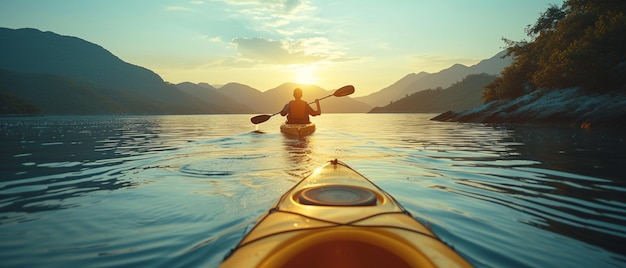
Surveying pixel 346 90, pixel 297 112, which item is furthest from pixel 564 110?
pixel 297 112

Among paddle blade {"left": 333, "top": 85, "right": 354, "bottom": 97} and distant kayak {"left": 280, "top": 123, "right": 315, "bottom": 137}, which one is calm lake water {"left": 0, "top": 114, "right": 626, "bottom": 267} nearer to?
distant kayak {"left": 280, "top": 123, "right": 315, "bottom": 137}

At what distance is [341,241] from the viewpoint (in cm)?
215

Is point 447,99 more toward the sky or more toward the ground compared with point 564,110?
more toward the sky

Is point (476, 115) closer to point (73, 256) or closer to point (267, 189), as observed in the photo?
point (267, 189)

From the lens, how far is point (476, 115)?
3117 centimetres

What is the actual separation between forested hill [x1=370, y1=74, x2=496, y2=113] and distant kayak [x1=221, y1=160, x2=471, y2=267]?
13621 cm

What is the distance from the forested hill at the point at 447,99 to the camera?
431ft

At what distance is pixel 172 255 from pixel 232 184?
292cm

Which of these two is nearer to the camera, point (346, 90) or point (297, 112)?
point (297, 112)

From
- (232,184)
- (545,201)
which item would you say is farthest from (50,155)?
(545,201)

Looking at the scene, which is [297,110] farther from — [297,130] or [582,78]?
[582,78]

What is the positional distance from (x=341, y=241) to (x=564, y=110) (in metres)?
24.9

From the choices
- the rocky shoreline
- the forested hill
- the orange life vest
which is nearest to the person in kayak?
the orange life vest

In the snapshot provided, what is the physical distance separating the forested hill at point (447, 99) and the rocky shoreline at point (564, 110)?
107263 mm
